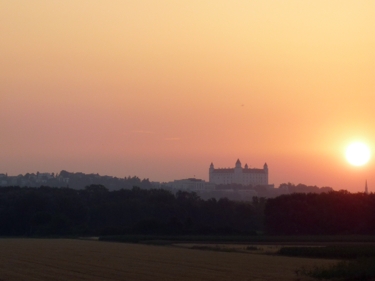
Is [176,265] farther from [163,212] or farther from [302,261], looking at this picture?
[163,212]

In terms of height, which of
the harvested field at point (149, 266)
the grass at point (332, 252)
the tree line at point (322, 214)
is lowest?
the harvested field at point (149, 266)

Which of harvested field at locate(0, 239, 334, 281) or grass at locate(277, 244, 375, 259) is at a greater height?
grass at locate(277, 244, 375, 259)

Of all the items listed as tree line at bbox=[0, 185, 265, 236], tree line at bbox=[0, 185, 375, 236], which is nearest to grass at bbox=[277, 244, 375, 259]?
tree line at bbox=[0, 185, 375, 236]

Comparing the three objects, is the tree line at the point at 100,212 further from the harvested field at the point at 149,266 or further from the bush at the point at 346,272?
the bush at the point at 346,272

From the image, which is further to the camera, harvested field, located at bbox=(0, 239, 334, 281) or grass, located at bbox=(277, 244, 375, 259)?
grass, located at bbox=(277, 244, 375, 259)

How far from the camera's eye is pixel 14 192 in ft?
419

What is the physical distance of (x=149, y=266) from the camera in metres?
40.6

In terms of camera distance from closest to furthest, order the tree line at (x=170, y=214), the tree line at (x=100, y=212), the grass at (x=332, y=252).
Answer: the grass at (x=332, y=252), the tree line at (x=170, y=214), the tree line at (x=100, y=212)

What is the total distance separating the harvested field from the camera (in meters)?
34.3

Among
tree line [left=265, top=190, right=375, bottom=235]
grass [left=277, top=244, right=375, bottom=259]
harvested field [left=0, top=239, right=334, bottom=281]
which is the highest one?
tree line [left=265, top=190, right=375, bottom=235]

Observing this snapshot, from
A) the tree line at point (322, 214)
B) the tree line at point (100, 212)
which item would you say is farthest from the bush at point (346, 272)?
the tree line at point (100, 212)

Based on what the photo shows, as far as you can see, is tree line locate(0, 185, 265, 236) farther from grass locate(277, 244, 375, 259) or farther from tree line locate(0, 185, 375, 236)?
grass locate(277, 244, 375, 259)

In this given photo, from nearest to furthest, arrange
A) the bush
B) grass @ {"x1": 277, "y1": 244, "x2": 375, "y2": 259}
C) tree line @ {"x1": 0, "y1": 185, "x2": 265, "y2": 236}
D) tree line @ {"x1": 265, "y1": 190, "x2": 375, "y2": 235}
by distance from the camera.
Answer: the bush < grass @ {"x1": 277, "y1": 244, "x2": 375, "y2": 259} < tree line @ {"x1": 265, "y1": 190, "x2": 375, "y2": 235} < tree line @ {"x1": 0, "y1": 185, "x2": 265, "y2": 236}

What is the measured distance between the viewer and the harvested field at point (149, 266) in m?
34.3
